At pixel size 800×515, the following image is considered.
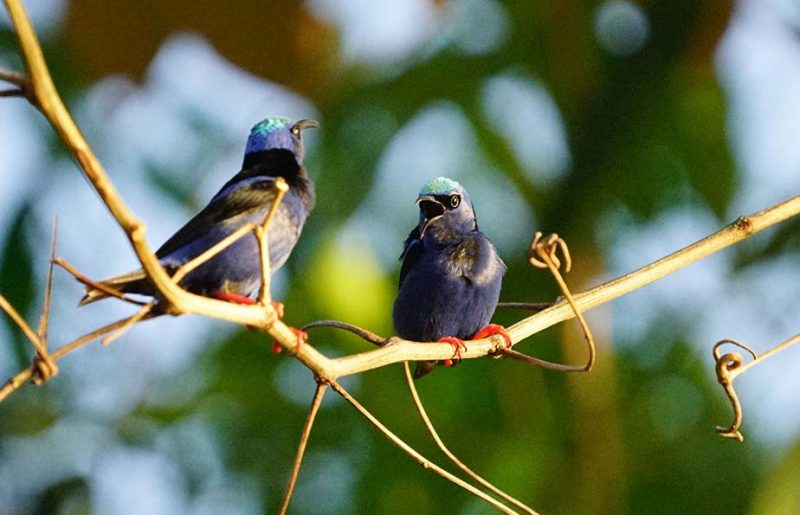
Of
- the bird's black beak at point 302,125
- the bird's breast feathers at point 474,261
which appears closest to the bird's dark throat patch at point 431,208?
the bird's breast feathers at point 474,261

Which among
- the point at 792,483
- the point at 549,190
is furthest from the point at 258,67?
the point at 792,483

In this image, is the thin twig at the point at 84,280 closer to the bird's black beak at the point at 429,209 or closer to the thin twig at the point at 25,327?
the thin twig at the point at 25,327

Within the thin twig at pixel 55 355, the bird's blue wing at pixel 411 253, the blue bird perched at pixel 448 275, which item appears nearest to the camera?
the thin twig at pixel 55 355

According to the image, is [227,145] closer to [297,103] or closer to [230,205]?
[297,103]

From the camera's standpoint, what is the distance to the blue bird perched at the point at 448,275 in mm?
4559

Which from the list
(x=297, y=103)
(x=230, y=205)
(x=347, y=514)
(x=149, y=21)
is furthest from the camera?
(x=347, y=514)

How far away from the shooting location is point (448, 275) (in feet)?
15.1

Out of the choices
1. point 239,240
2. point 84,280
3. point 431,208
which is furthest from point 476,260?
point 84,280

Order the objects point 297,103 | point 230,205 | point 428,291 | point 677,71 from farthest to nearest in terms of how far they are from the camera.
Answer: point 677,71
point 297,103
point 428,291
point 230,205

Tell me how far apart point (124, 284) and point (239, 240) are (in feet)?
1.21

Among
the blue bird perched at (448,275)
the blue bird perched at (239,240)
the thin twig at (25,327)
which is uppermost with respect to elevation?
the blue bird perched at (448,275)

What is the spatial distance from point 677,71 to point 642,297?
1.57 meters

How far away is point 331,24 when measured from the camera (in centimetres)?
646

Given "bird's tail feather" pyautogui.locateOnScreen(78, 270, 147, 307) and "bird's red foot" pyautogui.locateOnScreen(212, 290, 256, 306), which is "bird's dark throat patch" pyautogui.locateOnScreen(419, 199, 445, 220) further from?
"bird's tail feather" pyautogui.locateOnScreen(78, 270, 147, 307)
